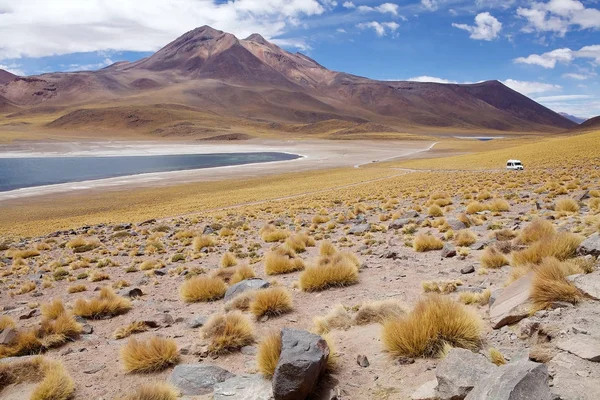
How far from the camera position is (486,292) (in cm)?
582

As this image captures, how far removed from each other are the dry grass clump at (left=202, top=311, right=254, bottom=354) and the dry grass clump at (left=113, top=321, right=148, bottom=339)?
4.53 ft

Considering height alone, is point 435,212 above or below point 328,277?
above

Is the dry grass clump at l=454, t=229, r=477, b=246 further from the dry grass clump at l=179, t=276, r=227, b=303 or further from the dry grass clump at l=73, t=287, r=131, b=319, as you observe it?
the dry grass clump at l=73, t=287, r=131, b=319

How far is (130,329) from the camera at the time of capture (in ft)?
22.8

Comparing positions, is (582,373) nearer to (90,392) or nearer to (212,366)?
(212,366)

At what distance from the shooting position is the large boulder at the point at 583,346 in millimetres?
3541

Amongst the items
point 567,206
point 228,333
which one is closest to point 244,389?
point 228,333

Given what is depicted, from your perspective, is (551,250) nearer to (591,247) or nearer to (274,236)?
(591,247)

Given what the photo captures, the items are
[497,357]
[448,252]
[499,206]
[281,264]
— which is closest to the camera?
[497,357]

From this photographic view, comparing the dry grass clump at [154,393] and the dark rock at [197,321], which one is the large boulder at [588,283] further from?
the dark rock at [197,321]

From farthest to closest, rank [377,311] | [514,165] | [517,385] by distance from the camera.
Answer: [514,165], [377,311], [517,385]

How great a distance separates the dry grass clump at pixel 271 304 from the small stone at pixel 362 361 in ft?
7.49

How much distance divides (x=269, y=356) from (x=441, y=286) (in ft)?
10.5

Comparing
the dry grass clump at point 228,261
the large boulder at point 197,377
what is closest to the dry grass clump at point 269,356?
the large boulder at point 197,377
